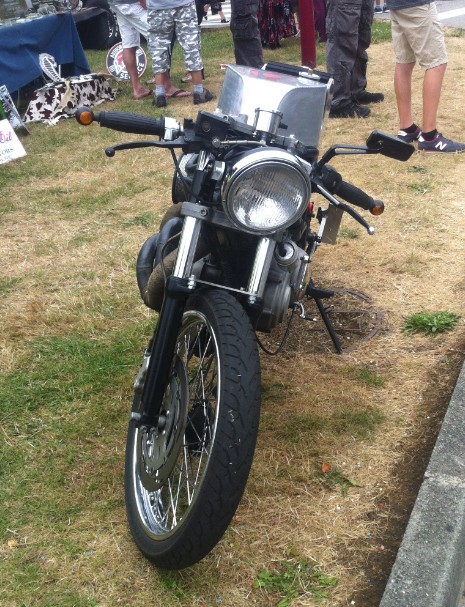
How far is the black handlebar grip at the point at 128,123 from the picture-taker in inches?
88.9

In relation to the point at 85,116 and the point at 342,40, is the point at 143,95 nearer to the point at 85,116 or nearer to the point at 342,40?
the point at 342,40

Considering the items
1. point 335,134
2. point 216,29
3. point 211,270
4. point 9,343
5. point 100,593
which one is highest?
point 211,270

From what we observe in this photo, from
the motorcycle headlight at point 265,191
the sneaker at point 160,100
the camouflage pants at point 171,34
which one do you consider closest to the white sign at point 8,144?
the sneaker at point 160,100

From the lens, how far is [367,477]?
260 cm

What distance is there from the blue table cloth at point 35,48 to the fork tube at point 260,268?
20.6ft

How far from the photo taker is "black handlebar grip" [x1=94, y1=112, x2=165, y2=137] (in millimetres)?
2258

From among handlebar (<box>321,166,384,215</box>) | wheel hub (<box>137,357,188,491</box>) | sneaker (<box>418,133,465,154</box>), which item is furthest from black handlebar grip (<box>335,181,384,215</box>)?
sneaker (<box>418,133,465,154</box>)

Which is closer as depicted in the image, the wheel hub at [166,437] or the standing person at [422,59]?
the wheel hub at [166,437]

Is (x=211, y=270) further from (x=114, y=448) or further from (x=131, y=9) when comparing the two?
(x=131, y=9)

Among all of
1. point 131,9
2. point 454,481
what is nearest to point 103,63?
point 131,9

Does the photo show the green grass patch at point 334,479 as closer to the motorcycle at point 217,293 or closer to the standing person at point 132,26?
the motorcycle at point 217,293

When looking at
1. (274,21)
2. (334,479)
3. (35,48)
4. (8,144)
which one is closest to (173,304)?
(334,479)

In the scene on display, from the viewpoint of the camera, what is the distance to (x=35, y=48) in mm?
8266

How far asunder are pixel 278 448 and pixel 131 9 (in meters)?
6.71
